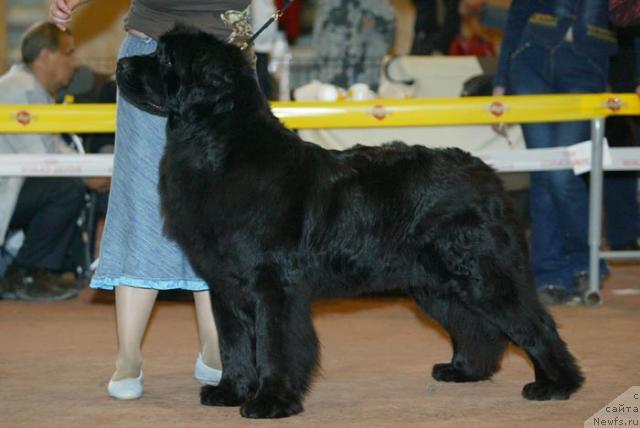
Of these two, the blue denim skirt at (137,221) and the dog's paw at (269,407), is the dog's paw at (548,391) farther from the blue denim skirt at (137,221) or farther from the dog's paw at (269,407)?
the blue denim skirt at (137,221)

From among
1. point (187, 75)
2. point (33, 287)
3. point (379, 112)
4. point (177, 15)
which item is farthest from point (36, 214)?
point (187, 75)

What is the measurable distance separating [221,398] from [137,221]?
0.85 meters

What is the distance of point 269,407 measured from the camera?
4.04 metres

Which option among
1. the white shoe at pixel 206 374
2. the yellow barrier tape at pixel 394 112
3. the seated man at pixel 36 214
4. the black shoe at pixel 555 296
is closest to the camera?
the white shoe at pixel 206 374

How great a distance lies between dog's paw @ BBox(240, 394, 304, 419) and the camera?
4035 millimetres

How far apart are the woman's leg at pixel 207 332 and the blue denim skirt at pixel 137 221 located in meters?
0.13

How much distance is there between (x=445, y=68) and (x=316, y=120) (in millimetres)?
2584

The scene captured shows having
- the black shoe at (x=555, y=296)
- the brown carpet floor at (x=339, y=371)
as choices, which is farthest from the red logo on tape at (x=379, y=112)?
the black shoe at (x=555, y=296)

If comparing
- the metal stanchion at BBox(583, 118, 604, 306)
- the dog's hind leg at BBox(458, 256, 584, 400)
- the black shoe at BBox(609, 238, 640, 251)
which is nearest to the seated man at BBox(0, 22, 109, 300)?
the metal stanchion at BBox(583, 118, 604, 306)

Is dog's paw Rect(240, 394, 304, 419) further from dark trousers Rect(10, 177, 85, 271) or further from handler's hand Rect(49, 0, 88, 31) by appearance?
dark trousers Rect(10, 177, 85, 271)

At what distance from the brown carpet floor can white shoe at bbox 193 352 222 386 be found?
0.05 m

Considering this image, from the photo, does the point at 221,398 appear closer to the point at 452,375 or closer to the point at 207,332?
the point at 207,332

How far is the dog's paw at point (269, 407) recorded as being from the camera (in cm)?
404

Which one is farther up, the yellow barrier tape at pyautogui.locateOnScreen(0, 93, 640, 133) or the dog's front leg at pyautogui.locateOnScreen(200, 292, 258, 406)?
the yellow barrier tape at pyautogui.locateOnScreen(0, 93, 640, 133)
